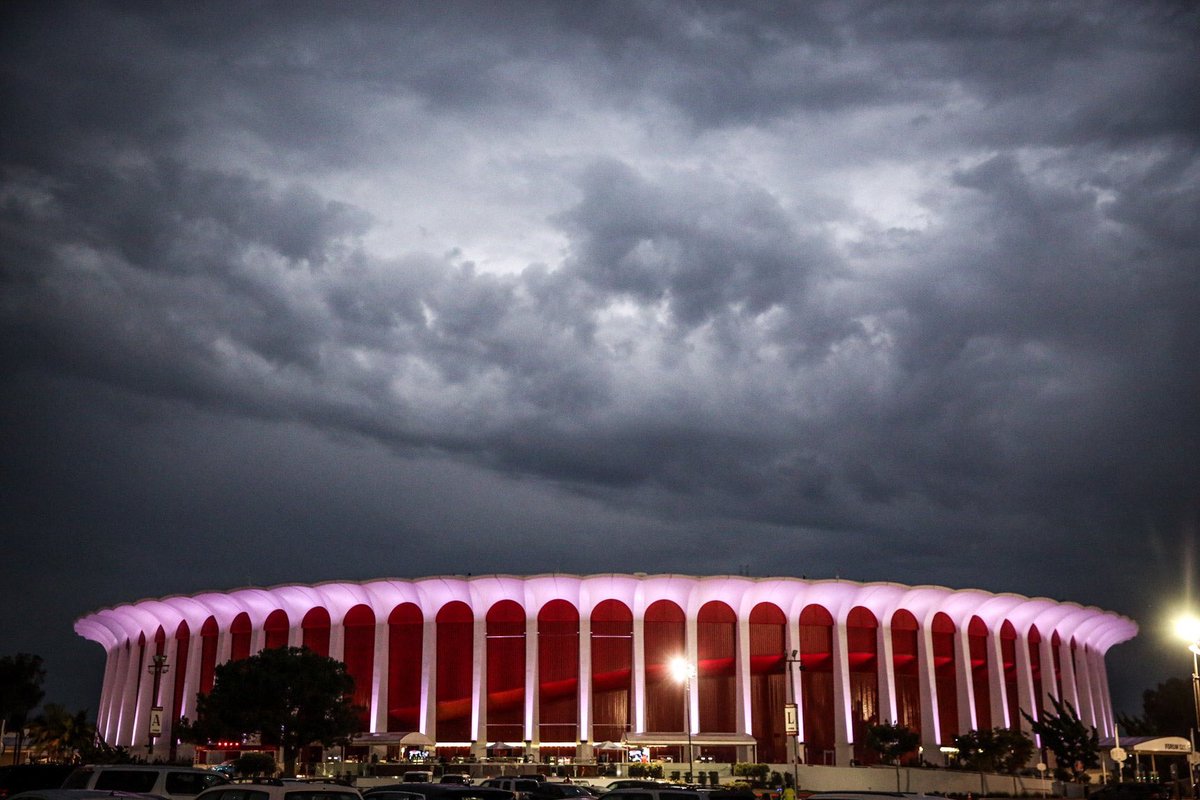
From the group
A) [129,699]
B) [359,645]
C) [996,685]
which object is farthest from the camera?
[129,699]

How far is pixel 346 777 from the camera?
55.8 meters

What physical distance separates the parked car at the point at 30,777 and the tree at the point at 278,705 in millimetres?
28584

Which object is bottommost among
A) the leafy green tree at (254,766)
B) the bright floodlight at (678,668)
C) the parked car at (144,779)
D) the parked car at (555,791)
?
the parked car at (555,791)

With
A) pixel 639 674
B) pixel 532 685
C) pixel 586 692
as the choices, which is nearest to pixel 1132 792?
pixel 639 674

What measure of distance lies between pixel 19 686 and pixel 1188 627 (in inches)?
3310

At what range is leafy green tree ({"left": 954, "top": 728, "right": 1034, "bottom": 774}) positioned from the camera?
64.5 meters

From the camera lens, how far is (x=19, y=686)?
87938mm

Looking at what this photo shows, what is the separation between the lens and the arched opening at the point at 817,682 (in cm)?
7706

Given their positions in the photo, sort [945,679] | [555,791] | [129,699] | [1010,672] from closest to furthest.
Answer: [555,791] → [945,679] → [1010,672] → [129,699]

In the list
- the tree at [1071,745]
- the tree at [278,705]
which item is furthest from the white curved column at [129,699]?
the tree at [1071,745]

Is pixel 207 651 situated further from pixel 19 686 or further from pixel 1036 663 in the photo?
pixel 1036 663

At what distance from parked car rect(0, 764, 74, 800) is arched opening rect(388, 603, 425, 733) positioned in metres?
44.9

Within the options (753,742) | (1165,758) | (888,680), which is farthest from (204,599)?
(1165,758)

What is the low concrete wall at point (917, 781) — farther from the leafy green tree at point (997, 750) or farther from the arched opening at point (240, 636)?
the arched opening at point (240, 636)
